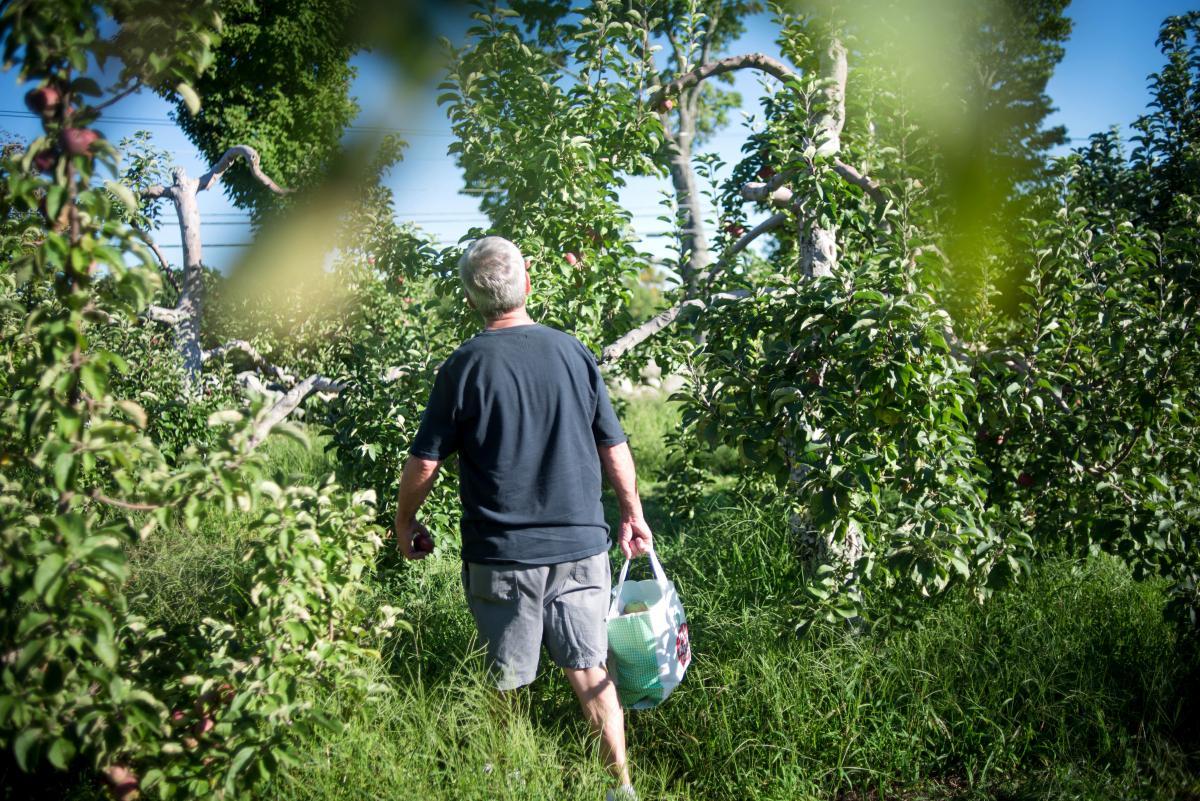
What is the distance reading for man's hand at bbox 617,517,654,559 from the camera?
2412mm

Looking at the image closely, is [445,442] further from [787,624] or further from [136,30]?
[787,624]

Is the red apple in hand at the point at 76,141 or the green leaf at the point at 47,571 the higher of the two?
the red apple in hand at the point at 76,141

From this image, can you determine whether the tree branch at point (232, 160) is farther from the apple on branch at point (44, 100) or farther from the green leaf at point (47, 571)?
the green leaf at point (47, 571)

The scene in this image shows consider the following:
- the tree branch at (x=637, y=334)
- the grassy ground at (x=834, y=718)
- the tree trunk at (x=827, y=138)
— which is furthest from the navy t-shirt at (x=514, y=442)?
the tree branch at (x=637, y=334)

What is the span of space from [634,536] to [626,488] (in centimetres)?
19

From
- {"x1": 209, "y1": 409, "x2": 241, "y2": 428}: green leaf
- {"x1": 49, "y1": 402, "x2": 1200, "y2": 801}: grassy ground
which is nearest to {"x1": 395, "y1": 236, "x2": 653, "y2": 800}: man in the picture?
{"x1": 49, "y1": 402, "x2": 1200, "y2": 801}: grassy ground

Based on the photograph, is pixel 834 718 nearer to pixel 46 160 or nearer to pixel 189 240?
pixel 46 160

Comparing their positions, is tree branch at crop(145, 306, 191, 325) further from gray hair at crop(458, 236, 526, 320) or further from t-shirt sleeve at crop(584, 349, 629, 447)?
t-shirt sleeve at crop(584, 349, 629, 447)

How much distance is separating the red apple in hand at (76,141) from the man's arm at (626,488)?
1467mm

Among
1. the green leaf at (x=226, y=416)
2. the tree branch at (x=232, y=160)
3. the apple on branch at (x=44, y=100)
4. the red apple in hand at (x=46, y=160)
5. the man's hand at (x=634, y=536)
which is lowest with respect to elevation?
the man's hand at (x=634, y=536)

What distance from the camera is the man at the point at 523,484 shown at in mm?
2146

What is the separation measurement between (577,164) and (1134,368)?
8.13ft

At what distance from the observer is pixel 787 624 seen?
117 inches

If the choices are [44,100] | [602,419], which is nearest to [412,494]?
[602,419]
